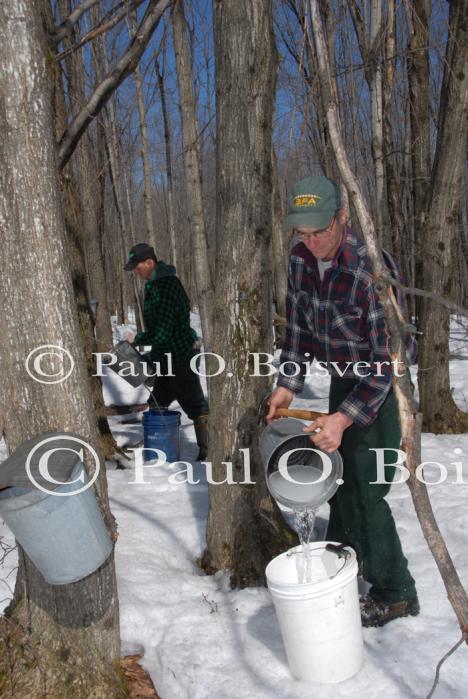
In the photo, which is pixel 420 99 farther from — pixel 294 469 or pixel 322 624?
pixel 322 624

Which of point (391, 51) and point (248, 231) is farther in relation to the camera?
point (391, 51)

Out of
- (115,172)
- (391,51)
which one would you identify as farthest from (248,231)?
(115,172)

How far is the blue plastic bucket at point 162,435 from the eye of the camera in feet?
17.4

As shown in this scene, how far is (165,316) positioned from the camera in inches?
203

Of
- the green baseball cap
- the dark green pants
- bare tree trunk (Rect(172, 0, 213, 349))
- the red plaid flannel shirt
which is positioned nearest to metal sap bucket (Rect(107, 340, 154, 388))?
bare tree trunk (Rect(172, 0, 213, 349))

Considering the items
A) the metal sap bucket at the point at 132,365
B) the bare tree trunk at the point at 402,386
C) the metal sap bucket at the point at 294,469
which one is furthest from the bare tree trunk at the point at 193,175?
the bare tree trunk at the point at 402,386

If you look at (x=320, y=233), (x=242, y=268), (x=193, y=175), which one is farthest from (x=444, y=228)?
(x=320, y=233)

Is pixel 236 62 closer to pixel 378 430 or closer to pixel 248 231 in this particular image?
pixel 248 231

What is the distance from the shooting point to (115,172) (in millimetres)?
12977

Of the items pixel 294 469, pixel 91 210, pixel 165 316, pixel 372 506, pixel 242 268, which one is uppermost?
pixel 91 210

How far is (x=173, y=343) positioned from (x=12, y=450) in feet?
9.68

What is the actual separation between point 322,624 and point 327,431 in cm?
68

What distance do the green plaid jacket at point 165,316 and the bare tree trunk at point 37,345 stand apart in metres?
2.74

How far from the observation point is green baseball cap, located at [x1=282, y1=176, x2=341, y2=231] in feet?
7.73
